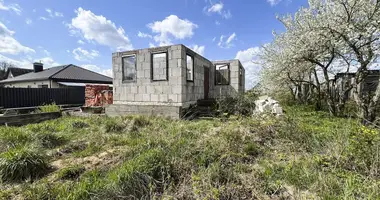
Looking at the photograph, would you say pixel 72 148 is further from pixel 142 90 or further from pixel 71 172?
pixel 142 90

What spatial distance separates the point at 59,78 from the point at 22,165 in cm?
1554

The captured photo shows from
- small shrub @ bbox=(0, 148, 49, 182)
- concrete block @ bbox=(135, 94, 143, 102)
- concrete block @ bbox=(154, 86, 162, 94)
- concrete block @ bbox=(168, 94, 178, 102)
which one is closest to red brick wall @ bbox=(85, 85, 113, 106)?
concrete block @ bbox=(135, 94, 143, 102)

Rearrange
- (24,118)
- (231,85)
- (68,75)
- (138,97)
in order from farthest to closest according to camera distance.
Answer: (68,75), (231,85), (138,97), (24,118)

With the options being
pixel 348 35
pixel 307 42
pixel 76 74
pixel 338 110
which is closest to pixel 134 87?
pixel 307 42

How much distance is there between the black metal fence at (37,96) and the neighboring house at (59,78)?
208 cm

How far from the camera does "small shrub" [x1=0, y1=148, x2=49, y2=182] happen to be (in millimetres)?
2273

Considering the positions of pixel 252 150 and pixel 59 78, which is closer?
pixel 252 150

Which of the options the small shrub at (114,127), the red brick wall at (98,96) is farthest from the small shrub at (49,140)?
the red brick wall at (98,96)

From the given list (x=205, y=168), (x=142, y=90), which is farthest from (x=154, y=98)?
(x=205, y=168)

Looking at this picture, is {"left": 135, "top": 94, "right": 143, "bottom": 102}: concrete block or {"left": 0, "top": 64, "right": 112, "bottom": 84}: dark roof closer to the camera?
{"left": 135, "top": 94, "right": 143, "bottom": 102}: concrete block

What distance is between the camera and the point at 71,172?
2377mm

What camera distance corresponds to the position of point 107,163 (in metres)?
2.67

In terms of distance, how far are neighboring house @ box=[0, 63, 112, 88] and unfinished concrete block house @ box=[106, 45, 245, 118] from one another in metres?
10.8

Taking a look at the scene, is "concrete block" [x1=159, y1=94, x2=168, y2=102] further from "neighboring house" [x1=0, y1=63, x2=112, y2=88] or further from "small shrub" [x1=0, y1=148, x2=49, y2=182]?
"neighboring house" [x1=0, y1=63, x2=112, y2=88]
